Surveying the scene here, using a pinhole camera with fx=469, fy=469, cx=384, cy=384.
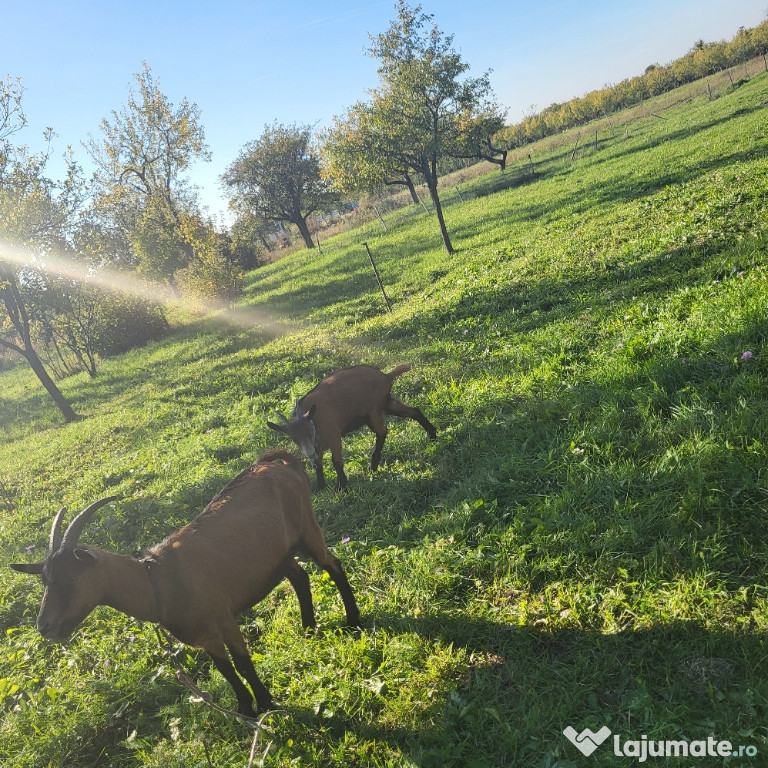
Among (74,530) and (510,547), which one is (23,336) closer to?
(74,530)

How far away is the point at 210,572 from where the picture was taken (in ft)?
11.2

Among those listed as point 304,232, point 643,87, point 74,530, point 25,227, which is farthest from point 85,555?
point 643,87

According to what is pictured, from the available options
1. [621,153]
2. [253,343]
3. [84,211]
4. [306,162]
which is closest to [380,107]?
[253,343]

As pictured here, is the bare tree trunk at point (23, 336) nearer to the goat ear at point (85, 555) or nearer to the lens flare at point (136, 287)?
the lens flare at point (136, 287)

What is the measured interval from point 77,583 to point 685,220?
12230mm

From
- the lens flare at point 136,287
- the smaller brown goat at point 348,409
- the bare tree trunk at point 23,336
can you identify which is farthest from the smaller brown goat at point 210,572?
the bare tree trunk at point 23,336

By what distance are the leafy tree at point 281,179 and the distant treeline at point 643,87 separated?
3244cm

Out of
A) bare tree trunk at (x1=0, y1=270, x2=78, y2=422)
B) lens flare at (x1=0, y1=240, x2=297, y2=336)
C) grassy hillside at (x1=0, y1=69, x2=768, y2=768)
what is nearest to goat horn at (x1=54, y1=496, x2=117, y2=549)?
grassy hillside at (x1=0, y1=69, x2=768, y2=768)

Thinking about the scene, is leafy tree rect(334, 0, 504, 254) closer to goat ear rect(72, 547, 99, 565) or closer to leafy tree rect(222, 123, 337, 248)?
goat ear rect(72, 547, 99, 565)

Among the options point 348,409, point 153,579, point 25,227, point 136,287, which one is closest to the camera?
point 153,579

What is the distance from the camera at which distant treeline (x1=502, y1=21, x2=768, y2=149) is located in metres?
69.7

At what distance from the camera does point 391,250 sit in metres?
24.1

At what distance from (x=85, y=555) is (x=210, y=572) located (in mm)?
Answer: 808

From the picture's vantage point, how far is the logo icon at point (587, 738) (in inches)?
101
